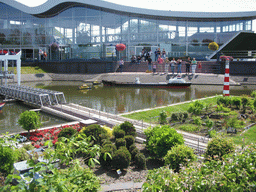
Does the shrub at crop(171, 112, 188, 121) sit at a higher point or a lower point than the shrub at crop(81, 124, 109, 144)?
higher

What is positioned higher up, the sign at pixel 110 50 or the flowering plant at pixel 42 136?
the sign at pixel 110 50

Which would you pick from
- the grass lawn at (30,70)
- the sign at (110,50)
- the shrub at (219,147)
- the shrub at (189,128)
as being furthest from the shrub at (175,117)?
the grass lawn at (30,70)

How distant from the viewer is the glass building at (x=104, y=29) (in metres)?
42.0

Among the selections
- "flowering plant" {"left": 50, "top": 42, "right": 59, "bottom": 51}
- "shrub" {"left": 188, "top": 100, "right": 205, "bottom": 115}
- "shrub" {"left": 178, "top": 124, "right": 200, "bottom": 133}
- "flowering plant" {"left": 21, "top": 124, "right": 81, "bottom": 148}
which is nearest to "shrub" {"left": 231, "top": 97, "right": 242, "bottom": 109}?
"shrub" {"left": 188, "top": 100, "right": 205, "bottom": 115}

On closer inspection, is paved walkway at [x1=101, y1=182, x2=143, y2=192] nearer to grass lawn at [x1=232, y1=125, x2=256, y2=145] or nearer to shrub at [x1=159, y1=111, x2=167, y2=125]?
grass lawn at [x1=232, y1=125, x2=256, y2=145]

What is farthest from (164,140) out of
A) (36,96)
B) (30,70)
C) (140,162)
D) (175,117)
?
(30,70)

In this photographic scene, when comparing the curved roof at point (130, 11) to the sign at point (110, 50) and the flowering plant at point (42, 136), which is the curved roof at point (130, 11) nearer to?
the sign at point (110, 50)

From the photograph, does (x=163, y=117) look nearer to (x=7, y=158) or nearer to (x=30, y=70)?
(x=7, y=158)

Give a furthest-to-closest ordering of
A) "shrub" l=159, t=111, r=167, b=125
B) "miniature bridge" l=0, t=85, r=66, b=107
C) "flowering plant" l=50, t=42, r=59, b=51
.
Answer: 1. "flowering plant" l=50, t=42, r=59, b=51
2. "miniature bridge" l=0, t=85, r=66, b=107
3. "shrub" l=159, t=111, r=167, b=125

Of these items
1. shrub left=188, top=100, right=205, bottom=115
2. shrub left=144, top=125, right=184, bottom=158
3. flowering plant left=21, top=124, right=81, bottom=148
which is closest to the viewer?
shrub left=144, top=125, right=184, bottom=158

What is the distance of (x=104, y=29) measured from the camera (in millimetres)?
44438

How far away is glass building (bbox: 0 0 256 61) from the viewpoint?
42.0 metres

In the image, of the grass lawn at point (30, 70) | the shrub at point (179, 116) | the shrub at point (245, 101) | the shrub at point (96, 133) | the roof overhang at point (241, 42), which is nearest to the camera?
the shrub at point (96, 133)

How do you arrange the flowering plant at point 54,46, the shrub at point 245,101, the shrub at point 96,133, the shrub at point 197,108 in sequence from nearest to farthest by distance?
the shrub at point 96,133, the shrub at point 197,108, the shrub at point 245,101, the flowering plant at point 54,46
